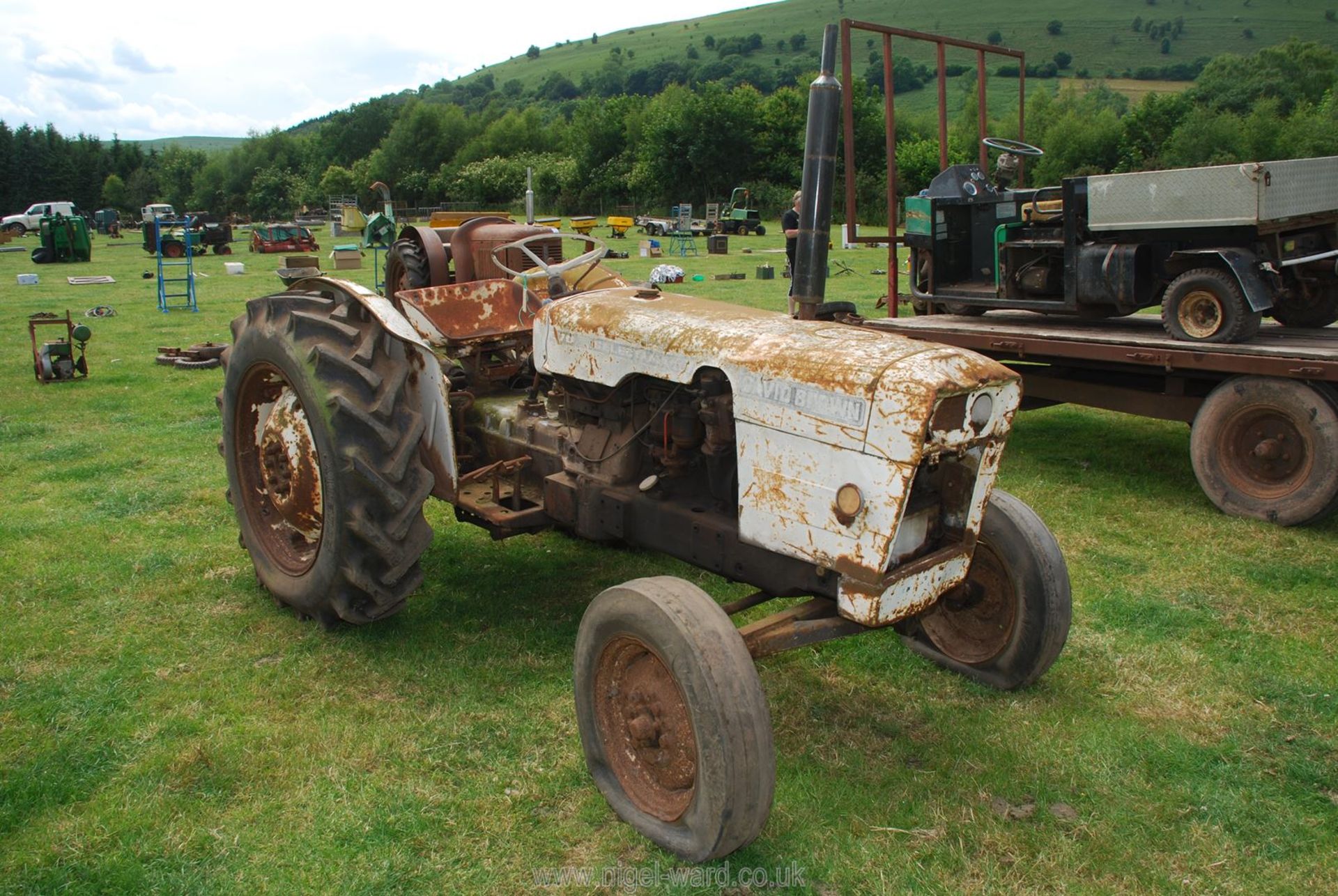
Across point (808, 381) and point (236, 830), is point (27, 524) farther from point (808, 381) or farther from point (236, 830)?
point (808, 381)

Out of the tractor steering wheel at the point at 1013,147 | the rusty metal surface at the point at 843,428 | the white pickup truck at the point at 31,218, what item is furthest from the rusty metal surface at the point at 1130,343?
the white pickup truck at the point at 31,218

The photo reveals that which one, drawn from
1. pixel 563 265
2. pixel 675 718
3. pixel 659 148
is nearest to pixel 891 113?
pixel 563 265

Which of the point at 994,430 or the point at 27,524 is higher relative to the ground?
the point at 994,430

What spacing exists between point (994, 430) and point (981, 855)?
1159 mm

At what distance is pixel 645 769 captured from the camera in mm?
2785

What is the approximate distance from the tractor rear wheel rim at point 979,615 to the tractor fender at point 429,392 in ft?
6.34

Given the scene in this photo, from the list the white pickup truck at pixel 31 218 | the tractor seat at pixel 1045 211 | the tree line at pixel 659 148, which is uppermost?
the tree line at pixel 659 148

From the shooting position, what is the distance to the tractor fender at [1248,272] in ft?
17.5

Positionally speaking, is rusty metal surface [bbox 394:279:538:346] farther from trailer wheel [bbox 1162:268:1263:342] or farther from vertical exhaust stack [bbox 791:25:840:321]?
trailer wheel [bbox 1162:268:1263:342]

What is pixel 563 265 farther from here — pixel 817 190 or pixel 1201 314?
pixel 1201 314

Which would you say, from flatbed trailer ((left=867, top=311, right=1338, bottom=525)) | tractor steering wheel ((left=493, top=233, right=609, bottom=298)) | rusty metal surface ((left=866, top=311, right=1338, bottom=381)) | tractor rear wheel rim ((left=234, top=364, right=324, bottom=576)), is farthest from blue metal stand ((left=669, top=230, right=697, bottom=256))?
tractor rear wheel rim ((left=234, top=364, right=324, bottom=576))

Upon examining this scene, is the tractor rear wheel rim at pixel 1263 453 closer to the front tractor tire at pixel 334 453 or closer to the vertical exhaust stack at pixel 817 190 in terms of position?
the vertical exhaust stack at pixel 817 190

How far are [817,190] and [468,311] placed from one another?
1.83 meters

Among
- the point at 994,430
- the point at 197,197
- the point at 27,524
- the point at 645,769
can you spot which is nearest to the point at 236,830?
the point at 645,769
